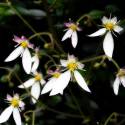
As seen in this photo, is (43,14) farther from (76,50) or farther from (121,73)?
(121,73)

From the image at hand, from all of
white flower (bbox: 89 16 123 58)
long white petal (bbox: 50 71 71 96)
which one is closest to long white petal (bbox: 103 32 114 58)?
white flower (bbox: 89 16 123 58)

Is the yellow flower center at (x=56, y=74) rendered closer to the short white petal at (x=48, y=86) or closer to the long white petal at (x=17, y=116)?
the short white petal at (x=48, y=86)

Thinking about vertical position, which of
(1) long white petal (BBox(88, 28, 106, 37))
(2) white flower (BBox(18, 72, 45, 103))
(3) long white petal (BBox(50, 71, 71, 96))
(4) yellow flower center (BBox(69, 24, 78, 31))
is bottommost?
(3) long white petal (BBox(50, 71, 71, 96))

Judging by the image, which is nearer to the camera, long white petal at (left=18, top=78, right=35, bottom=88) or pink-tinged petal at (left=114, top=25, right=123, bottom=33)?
pink-tinged petal at (left=114, top=25, right=123, bottom=33)

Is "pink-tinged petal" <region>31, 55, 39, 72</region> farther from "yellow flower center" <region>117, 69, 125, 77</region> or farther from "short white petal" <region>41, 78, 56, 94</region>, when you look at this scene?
"yellow flower center" <region>117, 69, 125, 77</region>

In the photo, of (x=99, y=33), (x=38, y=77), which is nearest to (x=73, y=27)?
(x=99, y=33)

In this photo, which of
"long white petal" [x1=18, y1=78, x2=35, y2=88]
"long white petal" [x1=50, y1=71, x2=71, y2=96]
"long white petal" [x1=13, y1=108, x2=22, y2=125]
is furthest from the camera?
"long white petal" [x1=18, y1=78, x2=35, y2=88]

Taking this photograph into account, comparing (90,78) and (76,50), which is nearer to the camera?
Answer: (90,78)

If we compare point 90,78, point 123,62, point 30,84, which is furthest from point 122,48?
point 30,84
